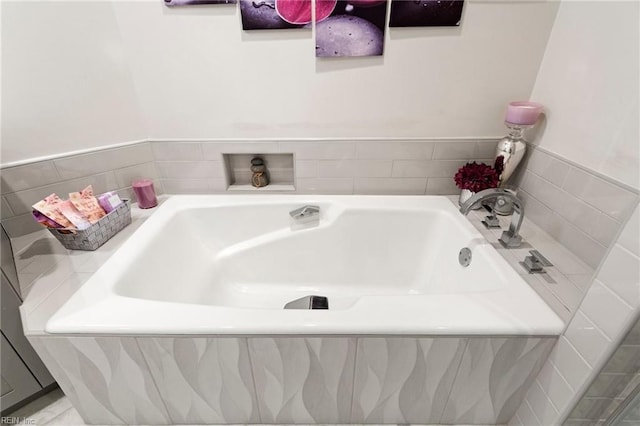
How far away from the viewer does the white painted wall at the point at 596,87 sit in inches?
31.6

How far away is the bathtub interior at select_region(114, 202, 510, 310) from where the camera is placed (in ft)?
4.27

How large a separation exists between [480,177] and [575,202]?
0.33 meters

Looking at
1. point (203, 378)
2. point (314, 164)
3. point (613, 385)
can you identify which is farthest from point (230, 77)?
point (613, 385)

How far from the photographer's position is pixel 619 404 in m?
0.71

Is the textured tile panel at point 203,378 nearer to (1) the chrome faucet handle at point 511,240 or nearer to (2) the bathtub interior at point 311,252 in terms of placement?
(2) the bathtub interior at point 311,252

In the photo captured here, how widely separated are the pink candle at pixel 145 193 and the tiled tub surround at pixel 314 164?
0.27 ft

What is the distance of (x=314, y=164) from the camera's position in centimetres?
138

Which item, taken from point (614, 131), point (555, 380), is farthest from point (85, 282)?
point (614, 131)

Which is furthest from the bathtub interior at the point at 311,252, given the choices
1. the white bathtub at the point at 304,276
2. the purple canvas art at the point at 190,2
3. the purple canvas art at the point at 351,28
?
the purple canvas art at the point at 190,2

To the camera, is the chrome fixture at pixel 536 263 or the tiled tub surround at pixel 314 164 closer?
the chrome fixture at pixel 536 263

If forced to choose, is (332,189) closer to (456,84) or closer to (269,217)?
(269,217)

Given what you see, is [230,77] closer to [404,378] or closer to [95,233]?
[95,233]

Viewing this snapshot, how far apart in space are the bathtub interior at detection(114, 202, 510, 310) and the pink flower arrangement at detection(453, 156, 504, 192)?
0.15 meters

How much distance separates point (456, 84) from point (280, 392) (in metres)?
1.41
